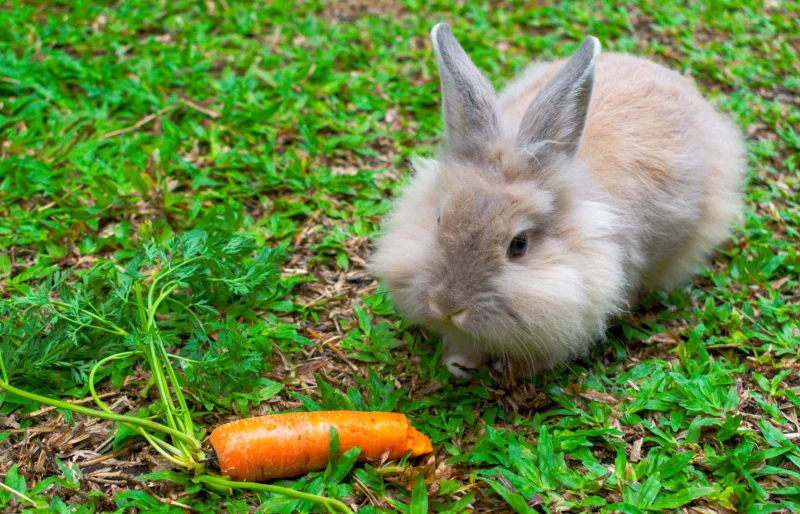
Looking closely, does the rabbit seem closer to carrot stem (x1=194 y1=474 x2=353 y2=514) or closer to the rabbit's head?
the rabbit's head

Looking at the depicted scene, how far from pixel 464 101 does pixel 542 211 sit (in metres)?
0.62

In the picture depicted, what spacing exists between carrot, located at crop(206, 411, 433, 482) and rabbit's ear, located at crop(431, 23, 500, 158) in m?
1.32

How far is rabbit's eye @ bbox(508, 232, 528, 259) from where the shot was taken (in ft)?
9.68

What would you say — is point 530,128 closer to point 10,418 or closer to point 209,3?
point 10,418

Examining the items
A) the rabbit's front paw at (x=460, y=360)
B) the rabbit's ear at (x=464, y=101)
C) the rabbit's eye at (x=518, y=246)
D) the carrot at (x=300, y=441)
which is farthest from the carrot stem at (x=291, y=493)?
the rabbit's ear at (x=464, y=101)

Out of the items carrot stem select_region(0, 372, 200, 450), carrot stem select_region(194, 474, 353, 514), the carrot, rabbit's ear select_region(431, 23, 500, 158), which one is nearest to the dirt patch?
rabbit's ear select_region(431, 23, 500, 158)

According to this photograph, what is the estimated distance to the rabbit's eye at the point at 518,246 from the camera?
2949 mm

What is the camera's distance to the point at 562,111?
295 cm

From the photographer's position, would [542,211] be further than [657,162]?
No

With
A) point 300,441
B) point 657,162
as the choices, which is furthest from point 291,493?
point 657,162

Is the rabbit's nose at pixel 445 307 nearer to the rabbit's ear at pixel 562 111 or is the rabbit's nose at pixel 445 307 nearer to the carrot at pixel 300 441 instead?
the carrot at pixel 300 441

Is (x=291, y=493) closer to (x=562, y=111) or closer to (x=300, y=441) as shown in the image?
(x=300, y=441)

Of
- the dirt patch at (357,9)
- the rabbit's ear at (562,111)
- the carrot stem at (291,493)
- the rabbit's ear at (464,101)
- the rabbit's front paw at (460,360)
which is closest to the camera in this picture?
the carrot stem at (291,493)

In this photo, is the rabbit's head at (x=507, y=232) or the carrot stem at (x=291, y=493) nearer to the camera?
the carrot stem at (x=291, y=493)
